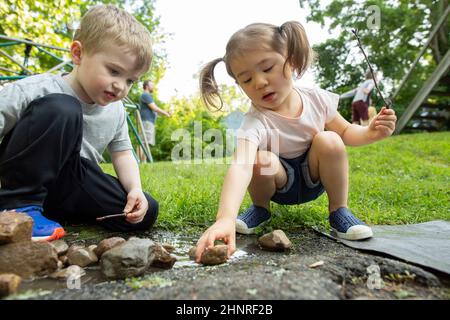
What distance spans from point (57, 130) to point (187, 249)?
0.71 metres

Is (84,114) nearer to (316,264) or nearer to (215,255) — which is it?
(215,255)

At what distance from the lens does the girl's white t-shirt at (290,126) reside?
1883mm

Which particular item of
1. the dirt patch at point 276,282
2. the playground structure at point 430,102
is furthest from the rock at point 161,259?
the playground structure at point 430,102

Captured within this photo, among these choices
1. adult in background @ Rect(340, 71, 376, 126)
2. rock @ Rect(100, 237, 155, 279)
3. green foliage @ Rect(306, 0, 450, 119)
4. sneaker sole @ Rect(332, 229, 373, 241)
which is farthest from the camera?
green foliage @ Rect(306, 0, 450, 119)

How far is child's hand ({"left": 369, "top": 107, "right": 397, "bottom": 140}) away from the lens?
1.74 m

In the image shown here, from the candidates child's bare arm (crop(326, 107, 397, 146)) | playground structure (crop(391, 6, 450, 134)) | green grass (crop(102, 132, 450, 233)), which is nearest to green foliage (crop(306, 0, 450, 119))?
playground structure (crop(391, 6, 450, 134))

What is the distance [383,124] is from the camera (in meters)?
1.77

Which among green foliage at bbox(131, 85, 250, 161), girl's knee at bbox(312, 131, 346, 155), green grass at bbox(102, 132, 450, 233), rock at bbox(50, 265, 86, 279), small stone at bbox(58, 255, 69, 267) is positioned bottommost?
green foliage at bbox(131, 85, 250, 161)

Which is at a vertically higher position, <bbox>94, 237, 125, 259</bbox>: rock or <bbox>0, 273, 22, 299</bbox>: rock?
<bbox>0, 273, 22, 299</bbox>: rock

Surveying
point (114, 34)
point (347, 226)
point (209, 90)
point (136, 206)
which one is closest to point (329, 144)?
point (347, 226)

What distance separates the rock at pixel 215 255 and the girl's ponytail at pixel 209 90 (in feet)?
3.33

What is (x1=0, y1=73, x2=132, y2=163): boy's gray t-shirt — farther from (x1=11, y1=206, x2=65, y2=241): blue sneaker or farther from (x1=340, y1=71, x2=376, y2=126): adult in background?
(x1=340, y1=71, x2=376, y2=126): adult in background

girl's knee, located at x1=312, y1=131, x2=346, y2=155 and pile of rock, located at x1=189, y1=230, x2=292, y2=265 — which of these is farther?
girl's knee, located at x1=312, y1=131, x2=346, y2=155

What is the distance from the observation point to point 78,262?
1.29m
